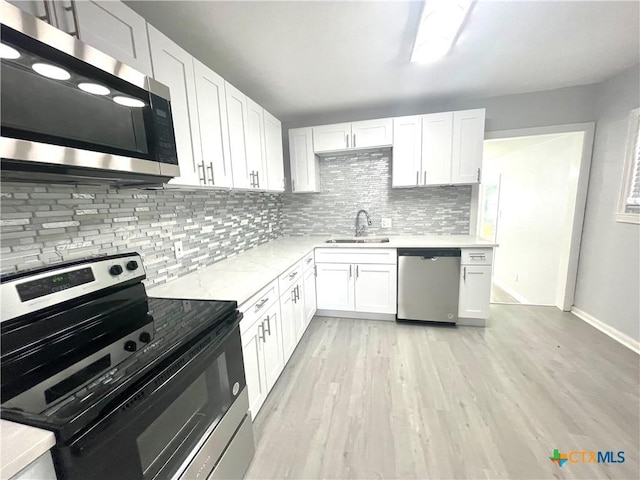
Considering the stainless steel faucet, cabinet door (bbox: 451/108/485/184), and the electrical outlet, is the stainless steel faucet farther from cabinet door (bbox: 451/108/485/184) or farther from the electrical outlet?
the electrical outlet

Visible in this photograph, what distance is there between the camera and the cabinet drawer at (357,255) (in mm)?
2658

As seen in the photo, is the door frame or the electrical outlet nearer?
the electrical outlet

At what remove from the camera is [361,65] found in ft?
6.59

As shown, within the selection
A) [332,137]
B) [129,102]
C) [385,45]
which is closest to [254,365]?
[129,102]

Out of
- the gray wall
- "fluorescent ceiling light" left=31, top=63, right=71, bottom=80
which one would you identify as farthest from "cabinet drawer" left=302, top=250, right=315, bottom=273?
the gray wall

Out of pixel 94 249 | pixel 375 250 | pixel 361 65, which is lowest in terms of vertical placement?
pixel 375 250

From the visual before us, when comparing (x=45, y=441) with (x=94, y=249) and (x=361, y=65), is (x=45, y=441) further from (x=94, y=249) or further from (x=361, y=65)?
(x=361, y=65)

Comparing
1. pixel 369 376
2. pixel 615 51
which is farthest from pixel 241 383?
pixel 615 51

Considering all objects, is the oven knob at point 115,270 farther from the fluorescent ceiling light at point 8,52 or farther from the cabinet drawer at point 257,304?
the fluorescent ceiling light at point 8,52

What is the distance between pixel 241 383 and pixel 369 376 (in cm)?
114

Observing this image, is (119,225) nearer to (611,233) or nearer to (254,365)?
(254,365)

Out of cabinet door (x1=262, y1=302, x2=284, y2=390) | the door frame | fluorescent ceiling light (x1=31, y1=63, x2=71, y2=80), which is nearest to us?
fluorescent ceiling light (x1=31, y1=63, x2=71, y2=80)

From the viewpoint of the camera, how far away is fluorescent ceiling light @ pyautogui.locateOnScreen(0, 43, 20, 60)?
623 mm

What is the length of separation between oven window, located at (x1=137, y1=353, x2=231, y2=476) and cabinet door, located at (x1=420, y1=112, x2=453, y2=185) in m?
2.64
